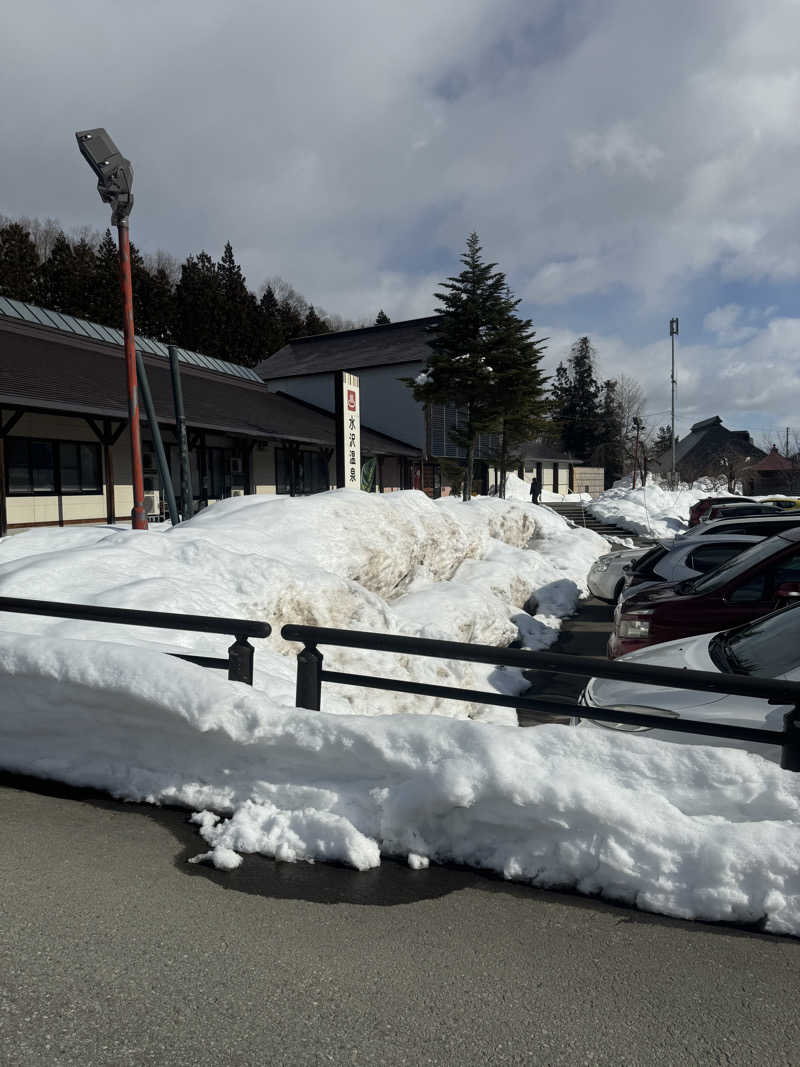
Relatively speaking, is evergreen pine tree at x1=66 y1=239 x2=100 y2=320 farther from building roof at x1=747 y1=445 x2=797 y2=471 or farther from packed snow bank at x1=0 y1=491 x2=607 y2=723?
building roof at x1=747 y1=445 x2=797 y2=471

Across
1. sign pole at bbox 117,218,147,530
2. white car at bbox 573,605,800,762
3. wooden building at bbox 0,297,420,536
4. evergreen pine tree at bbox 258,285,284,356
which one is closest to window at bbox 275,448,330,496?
wooden building at bbox 0,297,420,536

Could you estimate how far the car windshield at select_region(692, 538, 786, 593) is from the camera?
22.4ft

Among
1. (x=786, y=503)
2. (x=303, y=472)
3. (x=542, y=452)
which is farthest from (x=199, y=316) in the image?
(x=786, y=503)

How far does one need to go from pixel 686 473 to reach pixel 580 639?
75.0 metres

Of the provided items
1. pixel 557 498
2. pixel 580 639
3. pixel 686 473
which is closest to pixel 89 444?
pixel 580 639

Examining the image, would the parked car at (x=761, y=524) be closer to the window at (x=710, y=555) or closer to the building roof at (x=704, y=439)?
the window at (x=710, y=555)

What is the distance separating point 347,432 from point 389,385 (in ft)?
88.9

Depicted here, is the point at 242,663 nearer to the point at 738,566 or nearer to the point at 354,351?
the point at 738,566

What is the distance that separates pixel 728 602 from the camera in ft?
22.0

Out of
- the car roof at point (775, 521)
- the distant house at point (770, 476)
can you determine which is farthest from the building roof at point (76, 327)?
the distant house at point (770, 476)

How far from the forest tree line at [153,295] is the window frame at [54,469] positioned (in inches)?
1354

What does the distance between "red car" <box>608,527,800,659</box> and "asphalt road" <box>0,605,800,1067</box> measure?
412 cm

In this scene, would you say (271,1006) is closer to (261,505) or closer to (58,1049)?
(58,1049)

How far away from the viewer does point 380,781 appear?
3.55 m
